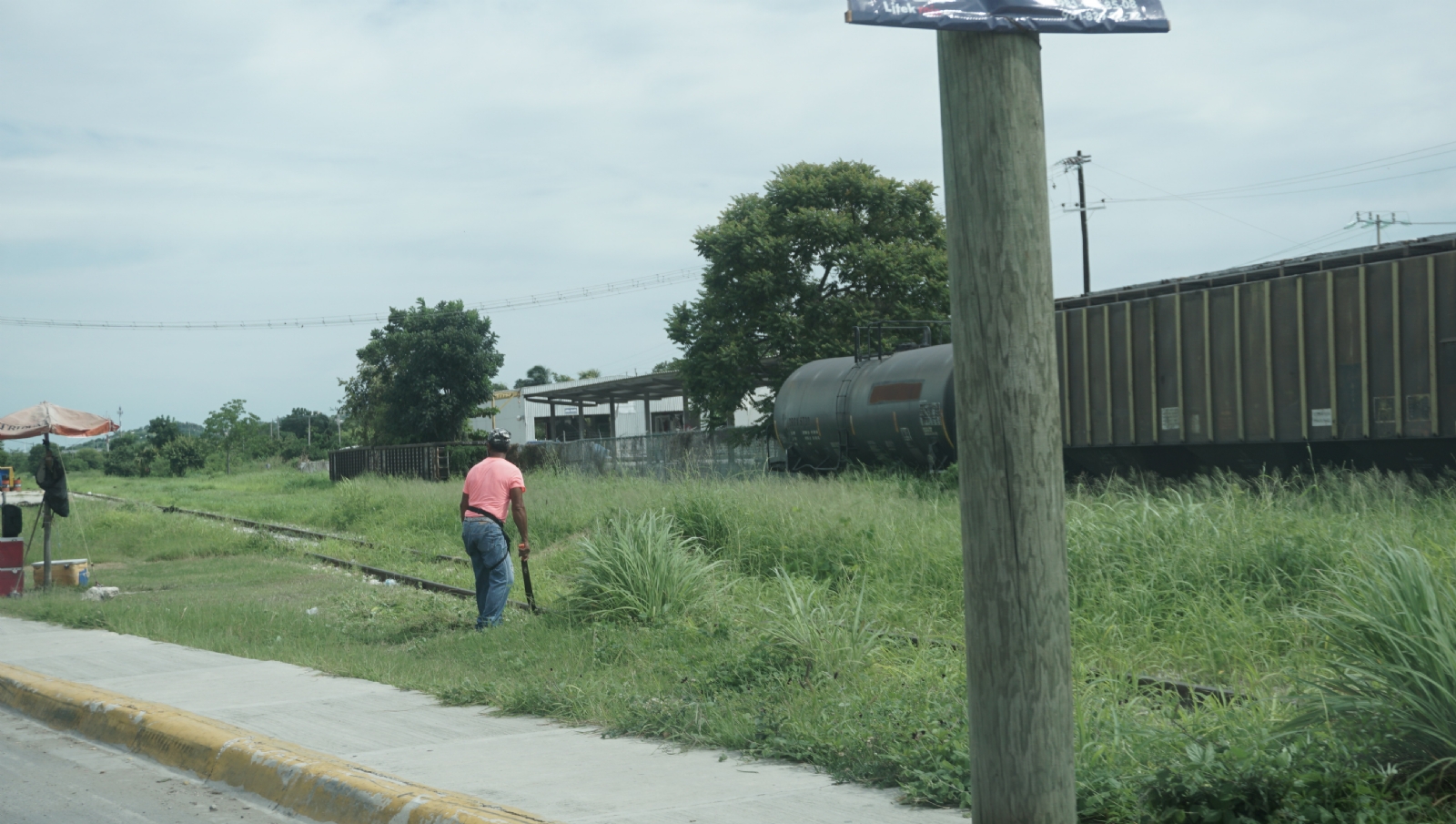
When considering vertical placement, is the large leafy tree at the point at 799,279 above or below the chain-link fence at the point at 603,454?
above

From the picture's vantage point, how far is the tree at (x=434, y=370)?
161ft

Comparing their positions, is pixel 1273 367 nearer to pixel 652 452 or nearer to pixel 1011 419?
pixel 1011 419

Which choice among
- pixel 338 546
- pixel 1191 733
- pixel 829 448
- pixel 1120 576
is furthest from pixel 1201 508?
pixel 338 546

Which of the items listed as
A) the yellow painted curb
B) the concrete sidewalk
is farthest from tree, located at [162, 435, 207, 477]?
the yellow painted curb

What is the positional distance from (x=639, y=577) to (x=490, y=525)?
1.52m

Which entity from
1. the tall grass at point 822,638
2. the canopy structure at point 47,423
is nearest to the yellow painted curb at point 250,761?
the tall grass at point 822,638

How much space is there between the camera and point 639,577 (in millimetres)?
9484

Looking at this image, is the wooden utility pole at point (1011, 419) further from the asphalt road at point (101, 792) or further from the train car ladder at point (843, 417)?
the train car ladder at point (843, 417)

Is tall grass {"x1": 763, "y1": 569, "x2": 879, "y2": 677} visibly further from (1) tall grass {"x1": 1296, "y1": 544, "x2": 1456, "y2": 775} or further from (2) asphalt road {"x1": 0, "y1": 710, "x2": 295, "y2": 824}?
(2) asphalt road {"x1": 0, "y1": 710, "x2": 295, "y2": 824}

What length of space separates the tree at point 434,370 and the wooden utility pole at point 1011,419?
4751cm

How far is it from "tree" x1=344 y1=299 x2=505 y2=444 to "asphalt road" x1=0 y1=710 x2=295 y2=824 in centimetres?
4285

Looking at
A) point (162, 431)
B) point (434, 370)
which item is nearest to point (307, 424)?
point (162, 431)

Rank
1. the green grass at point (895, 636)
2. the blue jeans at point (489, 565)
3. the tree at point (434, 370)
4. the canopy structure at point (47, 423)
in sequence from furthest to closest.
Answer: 1. the tree at point (434, 370)
2. the canopy structure at point (47, 423)
3. the blue jeans at point (489, 565)
4. the green grass at point (895, 636)

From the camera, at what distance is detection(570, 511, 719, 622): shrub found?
9352mm
